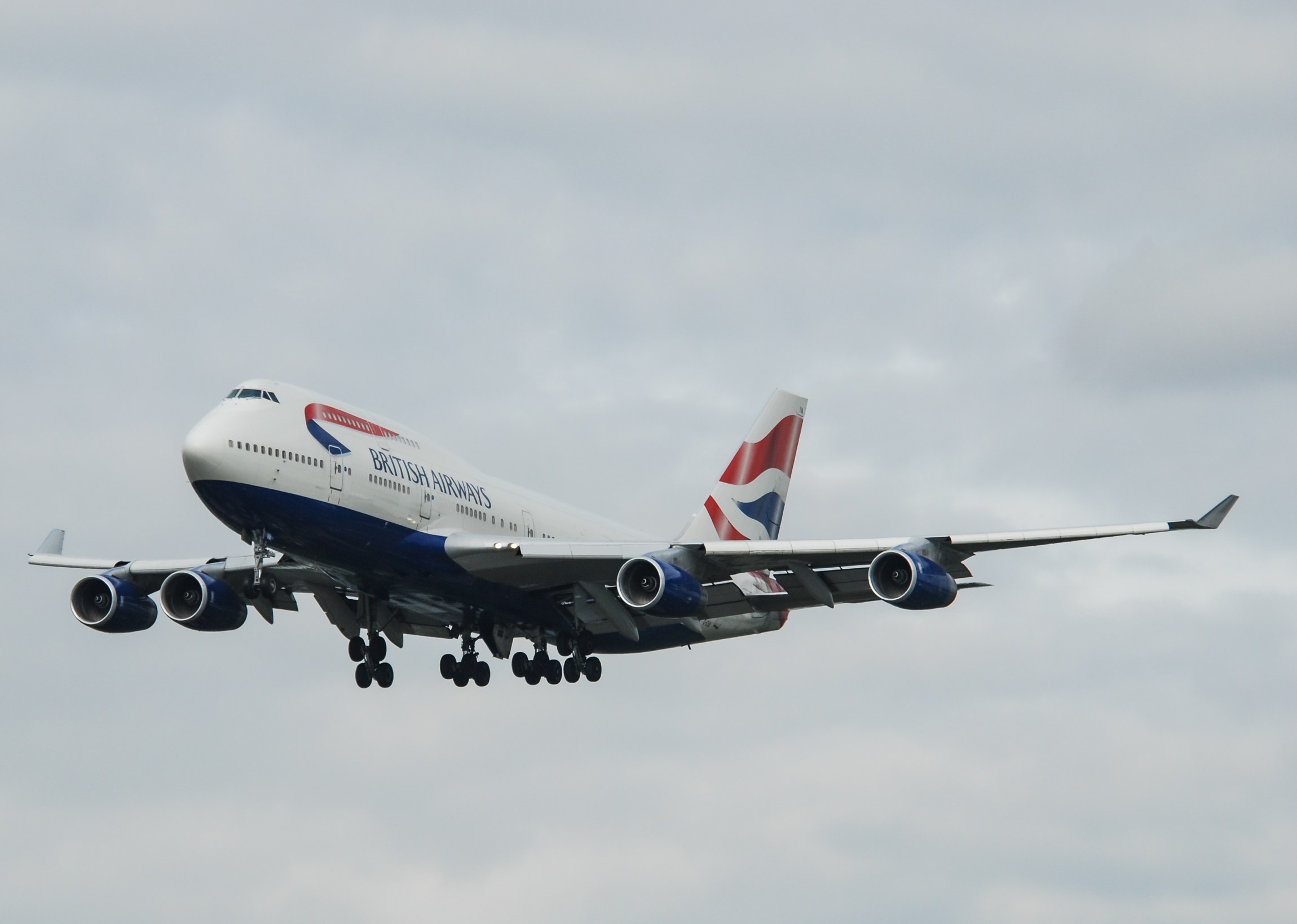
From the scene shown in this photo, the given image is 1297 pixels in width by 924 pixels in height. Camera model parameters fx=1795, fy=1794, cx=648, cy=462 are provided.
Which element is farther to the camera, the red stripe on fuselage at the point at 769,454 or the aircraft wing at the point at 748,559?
the red stripe on fuselage at the point at 769,454

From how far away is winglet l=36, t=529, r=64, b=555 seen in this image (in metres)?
56.6

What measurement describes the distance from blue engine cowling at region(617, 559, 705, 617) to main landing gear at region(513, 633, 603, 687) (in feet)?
19.4

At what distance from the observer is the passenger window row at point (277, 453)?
44031 millimetres

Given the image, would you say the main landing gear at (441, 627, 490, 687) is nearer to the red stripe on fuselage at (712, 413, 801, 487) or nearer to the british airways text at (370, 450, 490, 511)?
the british airways text at (370, 450, 490, 511)

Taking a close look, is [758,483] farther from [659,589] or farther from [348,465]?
[348,465]

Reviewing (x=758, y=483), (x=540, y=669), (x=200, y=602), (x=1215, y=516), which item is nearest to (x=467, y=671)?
(x=540, y=669)

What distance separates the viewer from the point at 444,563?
47.7 metres

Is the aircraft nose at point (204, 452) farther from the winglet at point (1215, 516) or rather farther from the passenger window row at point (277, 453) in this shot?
the winglet at point (1215, 516)

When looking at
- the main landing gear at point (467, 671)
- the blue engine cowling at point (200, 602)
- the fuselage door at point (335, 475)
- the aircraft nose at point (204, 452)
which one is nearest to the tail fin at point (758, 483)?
the main landing gear at point (467, 671)

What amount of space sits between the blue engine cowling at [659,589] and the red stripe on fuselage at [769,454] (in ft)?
48.6

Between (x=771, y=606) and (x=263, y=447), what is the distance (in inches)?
632

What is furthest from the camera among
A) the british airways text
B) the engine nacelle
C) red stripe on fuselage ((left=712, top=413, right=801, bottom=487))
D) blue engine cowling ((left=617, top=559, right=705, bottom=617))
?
red stripe on fuselage ((left=712, top=413, right=801, bottom=487))

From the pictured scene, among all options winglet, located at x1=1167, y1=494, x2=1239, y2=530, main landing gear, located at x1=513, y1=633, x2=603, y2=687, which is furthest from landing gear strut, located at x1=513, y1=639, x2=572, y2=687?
winglet, located at x1=1167, y1=494, x2=1239, y2=530

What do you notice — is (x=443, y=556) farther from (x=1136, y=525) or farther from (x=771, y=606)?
(x=1136, y=525)
